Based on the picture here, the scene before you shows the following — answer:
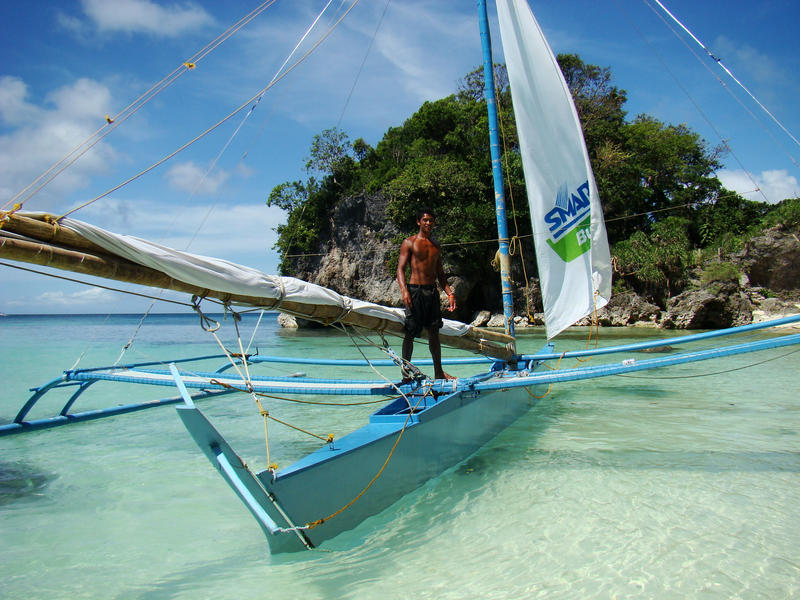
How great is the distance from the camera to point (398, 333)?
4.64m

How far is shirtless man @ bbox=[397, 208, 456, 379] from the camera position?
4.58 metres

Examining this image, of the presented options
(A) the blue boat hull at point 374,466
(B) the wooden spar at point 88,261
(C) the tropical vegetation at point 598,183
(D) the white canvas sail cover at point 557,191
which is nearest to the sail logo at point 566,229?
(D) the white canvas sail cover at point 557,191

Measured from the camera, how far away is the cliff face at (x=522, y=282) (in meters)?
17.9

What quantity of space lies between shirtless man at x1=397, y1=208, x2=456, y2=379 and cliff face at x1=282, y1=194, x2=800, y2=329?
9.24 meters

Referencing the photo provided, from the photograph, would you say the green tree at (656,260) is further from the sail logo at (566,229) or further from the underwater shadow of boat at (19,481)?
the underwater shadow of boat at (19,481)

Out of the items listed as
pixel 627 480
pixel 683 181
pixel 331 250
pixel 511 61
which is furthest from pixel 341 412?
pixel 683 181

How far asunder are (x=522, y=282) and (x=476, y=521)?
22.6 metres

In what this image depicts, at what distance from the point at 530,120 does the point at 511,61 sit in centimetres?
73

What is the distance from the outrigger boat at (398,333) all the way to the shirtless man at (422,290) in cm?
17

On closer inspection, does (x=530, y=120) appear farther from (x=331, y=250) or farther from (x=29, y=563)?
(x=331, y=250)

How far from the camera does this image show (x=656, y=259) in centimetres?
2075

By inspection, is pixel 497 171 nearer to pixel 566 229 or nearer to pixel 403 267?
pixel 566 229

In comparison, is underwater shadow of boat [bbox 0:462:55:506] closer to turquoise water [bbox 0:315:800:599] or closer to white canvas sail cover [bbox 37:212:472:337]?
turquoise water [bbox 0:315:800:599]

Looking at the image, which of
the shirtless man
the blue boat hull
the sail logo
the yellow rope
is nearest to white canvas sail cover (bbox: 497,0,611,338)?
the sail logo
